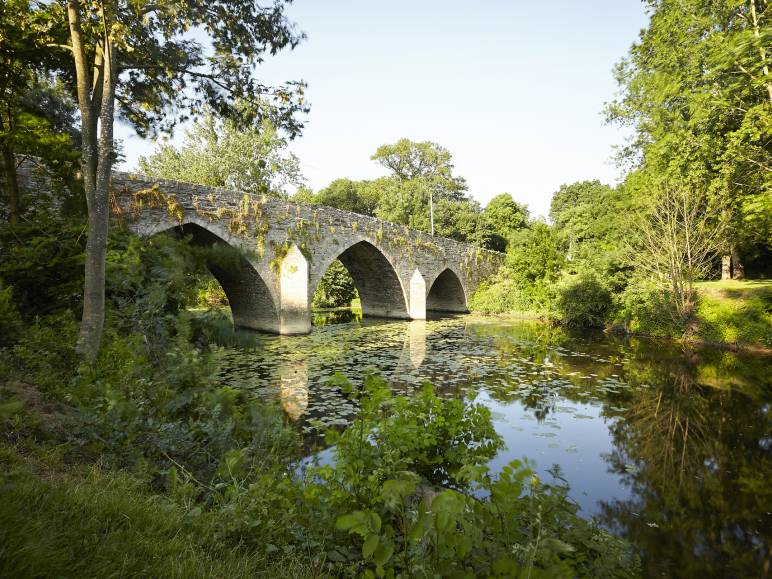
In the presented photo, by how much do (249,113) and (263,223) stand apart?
24.7 feet

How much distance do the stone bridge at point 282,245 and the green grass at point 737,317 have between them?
1104 centimetres

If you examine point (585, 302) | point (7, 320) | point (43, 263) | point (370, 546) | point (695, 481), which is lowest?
point (695, 481)

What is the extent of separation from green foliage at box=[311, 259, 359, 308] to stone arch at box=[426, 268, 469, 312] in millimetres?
5829

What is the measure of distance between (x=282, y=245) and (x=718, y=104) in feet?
40.1

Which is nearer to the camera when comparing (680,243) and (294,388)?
(294,388)

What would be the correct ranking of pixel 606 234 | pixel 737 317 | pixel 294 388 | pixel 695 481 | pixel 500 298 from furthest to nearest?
pixel 500 298, pixel 606 234, pixel 737 317, pixel 294 388, pixel 695 481

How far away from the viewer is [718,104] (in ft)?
31.8

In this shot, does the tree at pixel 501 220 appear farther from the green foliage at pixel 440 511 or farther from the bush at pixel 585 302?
the green foliage at pixel 440 511

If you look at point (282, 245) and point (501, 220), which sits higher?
point (501, 220)

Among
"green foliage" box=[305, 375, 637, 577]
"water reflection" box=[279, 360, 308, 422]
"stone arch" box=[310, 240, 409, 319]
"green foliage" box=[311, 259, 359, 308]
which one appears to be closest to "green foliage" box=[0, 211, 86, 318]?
"water reflection" box=[279, 360, 308, 422]

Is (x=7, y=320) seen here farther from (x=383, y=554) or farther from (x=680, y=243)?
(x=680, y=243)

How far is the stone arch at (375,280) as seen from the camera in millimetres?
18703

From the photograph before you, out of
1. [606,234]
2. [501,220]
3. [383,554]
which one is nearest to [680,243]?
[606,234]

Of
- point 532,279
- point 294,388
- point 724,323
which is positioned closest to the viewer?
point 294,388
